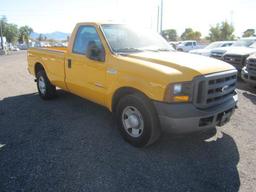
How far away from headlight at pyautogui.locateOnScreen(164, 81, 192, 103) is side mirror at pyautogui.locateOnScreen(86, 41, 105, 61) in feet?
4.72

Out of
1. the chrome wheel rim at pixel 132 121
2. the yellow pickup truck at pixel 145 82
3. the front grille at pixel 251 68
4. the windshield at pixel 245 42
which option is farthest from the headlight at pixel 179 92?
the windshield at pixel 245 42

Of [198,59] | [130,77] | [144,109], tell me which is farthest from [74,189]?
[198,59]

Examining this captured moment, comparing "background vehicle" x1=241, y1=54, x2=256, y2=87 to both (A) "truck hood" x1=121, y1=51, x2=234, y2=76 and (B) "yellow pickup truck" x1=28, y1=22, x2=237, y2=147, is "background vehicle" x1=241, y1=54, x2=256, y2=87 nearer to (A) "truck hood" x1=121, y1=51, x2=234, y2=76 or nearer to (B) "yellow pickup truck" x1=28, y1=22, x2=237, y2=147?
(B) "yellow pickup truck" x1=28, y1=22, x2=237, y2=147

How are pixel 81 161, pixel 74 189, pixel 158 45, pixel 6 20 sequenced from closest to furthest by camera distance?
pixel 74 189 < pixel 81 161 < pixel 158 45 < pixel 6 20

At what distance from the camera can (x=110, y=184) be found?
2.95m

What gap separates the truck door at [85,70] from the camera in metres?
4.25

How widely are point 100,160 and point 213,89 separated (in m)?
1.90

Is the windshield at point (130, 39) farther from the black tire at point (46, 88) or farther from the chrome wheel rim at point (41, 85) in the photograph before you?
the chrome wheel rim at point (41, 85)

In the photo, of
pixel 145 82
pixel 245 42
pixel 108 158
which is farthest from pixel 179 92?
pixel 245 42

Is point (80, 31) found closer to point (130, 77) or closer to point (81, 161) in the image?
point (130, 77)

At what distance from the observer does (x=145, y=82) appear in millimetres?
3408

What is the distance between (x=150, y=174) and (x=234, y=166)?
1.20m

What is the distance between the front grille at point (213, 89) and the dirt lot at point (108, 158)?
0.83m

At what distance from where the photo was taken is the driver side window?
4512 mm
